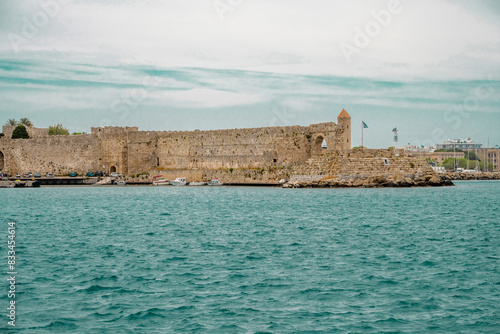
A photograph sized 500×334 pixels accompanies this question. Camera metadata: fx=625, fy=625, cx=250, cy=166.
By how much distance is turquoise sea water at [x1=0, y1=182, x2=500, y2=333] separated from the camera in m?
8.30

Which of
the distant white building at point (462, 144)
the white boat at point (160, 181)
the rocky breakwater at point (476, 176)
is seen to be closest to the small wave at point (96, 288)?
the white boat at point (160, 181)

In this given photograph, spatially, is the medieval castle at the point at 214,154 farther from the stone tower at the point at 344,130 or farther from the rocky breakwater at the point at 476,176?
the rocky breakwater at the point at 476,176

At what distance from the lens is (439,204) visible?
88.5ft

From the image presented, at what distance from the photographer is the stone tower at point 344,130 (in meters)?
38.1

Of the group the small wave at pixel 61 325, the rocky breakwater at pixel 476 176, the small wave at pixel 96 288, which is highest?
the rocky breakwater at pixel 476 176

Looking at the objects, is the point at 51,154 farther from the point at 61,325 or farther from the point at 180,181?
the point at 61,325

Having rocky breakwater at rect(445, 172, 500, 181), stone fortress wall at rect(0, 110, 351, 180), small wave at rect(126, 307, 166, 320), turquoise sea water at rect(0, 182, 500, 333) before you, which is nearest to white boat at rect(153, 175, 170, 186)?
stone fortress wall at rect(0, 110, 351, 180)

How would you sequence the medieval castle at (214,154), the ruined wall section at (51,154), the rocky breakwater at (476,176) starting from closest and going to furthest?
the medieval castle at (214,154), the ruined wall section at (51,154), the rocky breakwater at (476,176)

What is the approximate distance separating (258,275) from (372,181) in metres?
27.0

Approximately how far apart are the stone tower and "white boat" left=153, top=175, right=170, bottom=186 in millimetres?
14881

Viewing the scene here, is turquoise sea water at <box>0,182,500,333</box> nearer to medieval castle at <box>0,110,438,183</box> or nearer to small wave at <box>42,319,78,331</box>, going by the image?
small wave at <box>42,319,78,331</box>

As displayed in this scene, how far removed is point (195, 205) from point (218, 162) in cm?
1746

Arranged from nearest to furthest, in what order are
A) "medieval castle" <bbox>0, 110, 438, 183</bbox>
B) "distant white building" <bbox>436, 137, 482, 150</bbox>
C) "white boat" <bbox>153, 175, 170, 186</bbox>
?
1. "medieval castle" <bbox>0, 110, 438, 183</bbox>
2. "white boat" <bbox>153, 175, 170, 186</bbox>
3. "distant white building" <bbox>436, 137, 482, 150</bbox>

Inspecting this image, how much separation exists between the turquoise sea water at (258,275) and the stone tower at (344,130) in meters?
17.7
